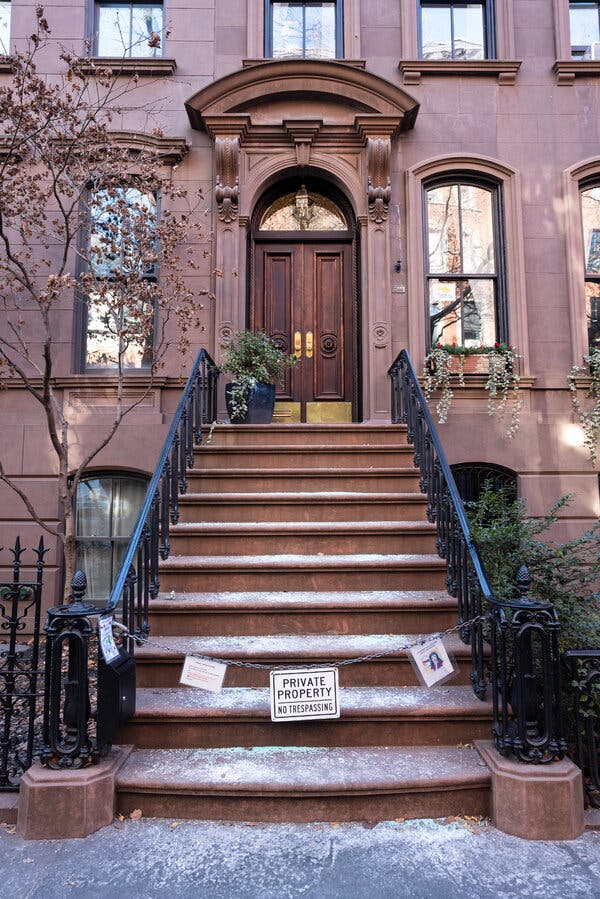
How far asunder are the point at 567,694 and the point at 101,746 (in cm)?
293

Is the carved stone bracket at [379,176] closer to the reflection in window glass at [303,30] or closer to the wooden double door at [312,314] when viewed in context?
the wooden double door at [312,314]

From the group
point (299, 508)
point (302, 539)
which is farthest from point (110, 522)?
point (302, 539)

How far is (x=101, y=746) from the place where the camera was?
328cm

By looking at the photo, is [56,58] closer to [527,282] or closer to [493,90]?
[493,90]

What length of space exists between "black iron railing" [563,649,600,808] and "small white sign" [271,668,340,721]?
1.40m

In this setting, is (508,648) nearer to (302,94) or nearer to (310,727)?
(310,727)

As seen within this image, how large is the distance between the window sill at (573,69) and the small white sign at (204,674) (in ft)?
28.5

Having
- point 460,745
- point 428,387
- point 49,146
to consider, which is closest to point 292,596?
point 460,745

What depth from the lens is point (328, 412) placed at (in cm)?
801

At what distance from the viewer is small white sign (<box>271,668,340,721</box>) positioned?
3.50 meters

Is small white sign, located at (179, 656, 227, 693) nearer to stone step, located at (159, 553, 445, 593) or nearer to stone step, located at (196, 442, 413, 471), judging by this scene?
stone step, located at (159, 553, 445, 593)

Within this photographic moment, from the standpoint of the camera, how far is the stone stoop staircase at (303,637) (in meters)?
3.22

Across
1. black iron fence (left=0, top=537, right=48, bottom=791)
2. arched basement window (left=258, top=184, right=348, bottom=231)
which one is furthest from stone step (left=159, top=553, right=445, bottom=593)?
arched basement window (left=258, top=184, right=348, bottom=231)

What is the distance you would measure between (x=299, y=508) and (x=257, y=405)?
1846mm
